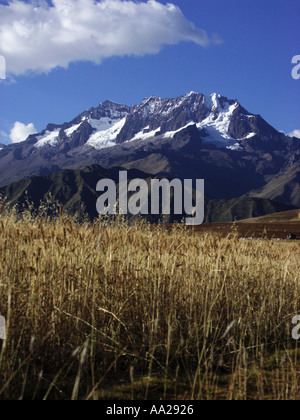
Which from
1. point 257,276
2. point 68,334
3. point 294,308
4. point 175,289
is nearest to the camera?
point 68,334

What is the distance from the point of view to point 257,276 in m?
6.54

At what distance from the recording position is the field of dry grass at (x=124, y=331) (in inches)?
136

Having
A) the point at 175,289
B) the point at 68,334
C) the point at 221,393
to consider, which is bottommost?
the point at 221,393

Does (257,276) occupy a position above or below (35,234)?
below

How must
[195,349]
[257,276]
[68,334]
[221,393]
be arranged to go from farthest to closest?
[257,276] < [195,349] < [68,334] < [221,393]

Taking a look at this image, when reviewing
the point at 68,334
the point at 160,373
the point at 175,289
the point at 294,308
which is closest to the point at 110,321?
the point at 68,334

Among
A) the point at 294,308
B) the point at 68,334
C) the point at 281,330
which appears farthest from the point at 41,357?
the point at 294,308

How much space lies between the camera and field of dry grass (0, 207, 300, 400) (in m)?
3.46

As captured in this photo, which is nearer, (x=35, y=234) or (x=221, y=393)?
(x=221, y=393)

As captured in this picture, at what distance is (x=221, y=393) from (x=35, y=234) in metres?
3.44

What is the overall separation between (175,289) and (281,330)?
159 cm

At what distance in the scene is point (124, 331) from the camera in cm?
452
